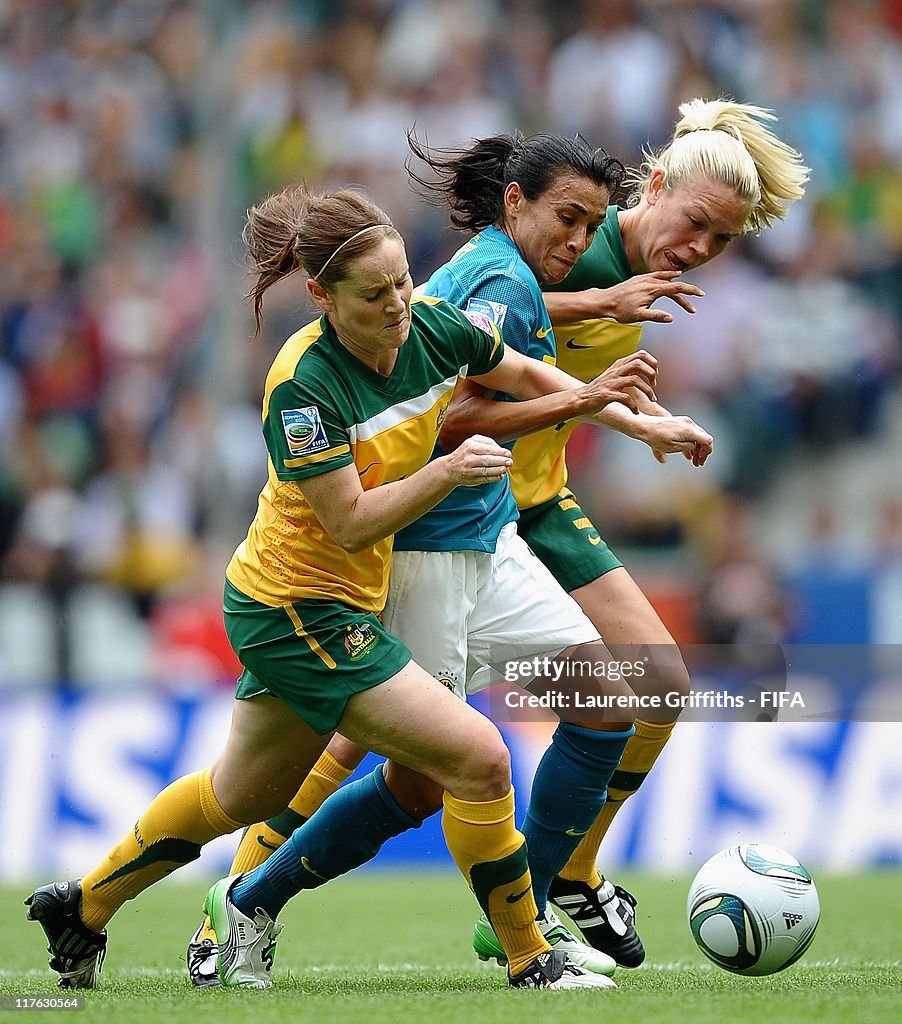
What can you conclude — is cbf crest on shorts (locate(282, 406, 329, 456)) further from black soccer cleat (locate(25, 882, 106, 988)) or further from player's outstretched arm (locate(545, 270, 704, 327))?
black soccer cleat (locate(25, 882, 106, 988))

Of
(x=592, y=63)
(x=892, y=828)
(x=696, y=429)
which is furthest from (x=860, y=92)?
(x=696, y=429)

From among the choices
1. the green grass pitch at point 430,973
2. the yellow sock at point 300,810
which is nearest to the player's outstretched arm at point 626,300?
the yellow sock at point 300,810

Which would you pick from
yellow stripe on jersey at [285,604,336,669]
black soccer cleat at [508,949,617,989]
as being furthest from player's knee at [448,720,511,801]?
black soccer cleat at [508,949,617,989]

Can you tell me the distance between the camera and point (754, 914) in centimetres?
441

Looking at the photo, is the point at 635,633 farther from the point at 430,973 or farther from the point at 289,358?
the point at 289,358

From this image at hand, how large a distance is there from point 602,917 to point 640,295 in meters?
1.86

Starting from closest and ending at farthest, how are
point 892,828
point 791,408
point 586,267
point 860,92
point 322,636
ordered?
1. point 322,636
2. point 586,267
3. point 892,828
4. point 791,408
5. point 860,92

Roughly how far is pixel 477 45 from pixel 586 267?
24.0 ft

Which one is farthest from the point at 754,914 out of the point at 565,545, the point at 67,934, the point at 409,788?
the point at 67,934

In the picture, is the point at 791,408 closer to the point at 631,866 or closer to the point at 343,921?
the point at 631,866

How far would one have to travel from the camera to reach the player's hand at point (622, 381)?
4184mm

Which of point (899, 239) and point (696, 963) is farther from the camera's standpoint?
point (899, 239)

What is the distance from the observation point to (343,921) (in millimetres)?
6754
